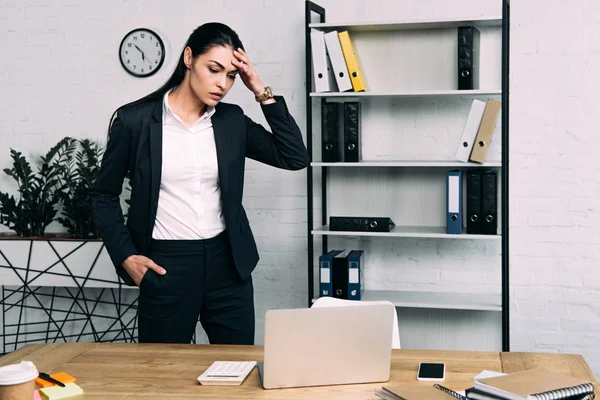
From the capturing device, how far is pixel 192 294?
2.58m

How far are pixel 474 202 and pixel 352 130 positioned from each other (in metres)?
0.67

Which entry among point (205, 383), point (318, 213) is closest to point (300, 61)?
point (318, 213)

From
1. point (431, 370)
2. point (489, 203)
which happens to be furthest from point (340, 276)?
point (431, 370)

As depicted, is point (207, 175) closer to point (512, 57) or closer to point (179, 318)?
point (179, 318)

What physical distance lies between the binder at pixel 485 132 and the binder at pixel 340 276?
79cm

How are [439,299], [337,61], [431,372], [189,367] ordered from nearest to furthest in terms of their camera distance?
[431,372] < [189,367] < [337,61] < [439,299]

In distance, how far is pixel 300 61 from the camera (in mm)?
3869

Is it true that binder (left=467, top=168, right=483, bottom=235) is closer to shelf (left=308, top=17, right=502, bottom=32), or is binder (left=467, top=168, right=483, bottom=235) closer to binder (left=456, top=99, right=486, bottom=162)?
binder (left=456, top=99, right=486, bottom=162)

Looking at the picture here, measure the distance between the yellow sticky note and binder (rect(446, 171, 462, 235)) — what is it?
2.12m

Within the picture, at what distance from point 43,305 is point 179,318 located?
2.05m

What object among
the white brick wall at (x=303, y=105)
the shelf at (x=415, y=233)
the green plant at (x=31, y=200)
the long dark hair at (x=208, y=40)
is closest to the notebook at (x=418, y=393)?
the long dark hair at (x=208, y=40)

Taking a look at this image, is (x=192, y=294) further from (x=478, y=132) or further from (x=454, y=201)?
(x=478, y=132)

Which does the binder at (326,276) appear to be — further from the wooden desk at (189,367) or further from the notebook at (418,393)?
the notebook at (418,393)

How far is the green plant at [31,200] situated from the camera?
12.9 ft
